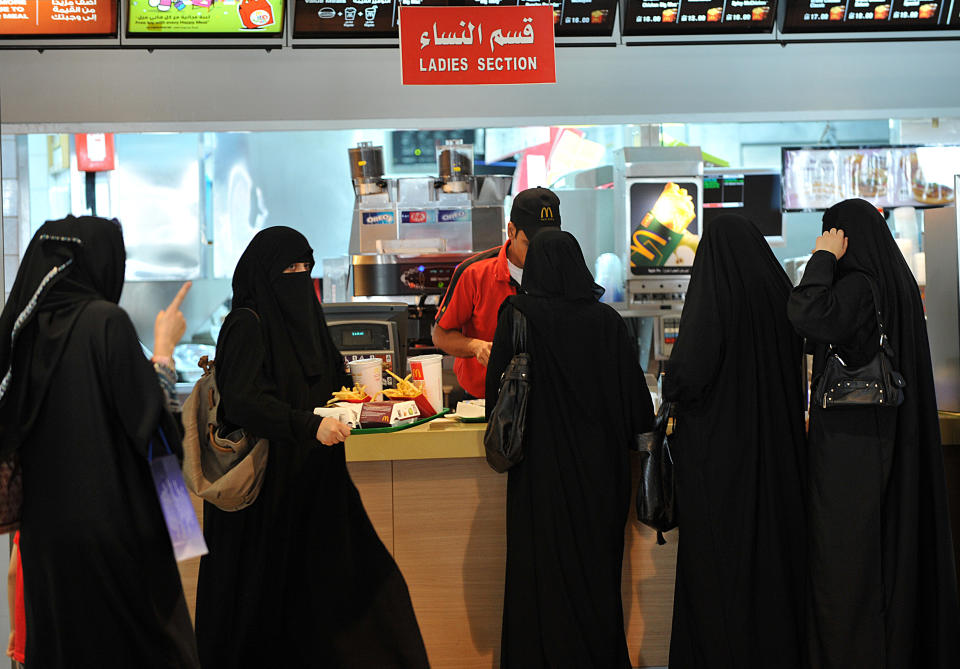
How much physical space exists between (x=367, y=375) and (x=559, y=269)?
0.80m

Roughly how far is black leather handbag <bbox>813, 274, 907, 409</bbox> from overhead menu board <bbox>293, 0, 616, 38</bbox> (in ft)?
9.39

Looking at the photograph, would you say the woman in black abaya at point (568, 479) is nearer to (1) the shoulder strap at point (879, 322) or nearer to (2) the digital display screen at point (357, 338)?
(1) the shoulder strap at point (879, 322)

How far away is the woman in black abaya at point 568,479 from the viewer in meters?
2.92

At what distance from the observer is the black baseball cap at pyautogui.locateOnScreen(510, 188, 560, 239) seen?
3.82 m

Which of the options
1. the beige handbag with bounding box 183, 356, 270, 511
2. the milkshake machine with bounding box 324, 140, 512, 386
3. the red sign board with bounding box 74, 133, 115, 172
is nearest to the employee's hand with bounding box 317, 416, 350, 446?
the beige handbag with bounding box 183, 356, 270, 511

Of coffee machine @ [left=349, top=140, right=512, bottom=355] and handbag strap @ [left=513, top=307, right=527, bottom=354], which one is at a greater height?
coffee machine @ [left=349, top=140, right=512, bottom=355]

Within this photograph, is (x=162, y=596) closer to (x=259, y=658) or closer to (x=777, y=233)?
(x=259, y=658)

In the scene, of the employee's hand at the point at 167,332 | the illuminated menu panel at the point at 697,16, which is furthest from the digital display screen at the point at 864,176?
the employee's hand at the point at 167,332

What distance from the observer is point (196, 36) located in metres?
4.99

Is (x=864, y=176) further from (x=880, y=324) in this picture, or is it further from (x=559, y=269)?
(x=559, y=269)

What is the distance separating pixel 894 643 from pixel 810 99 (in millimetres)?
3517

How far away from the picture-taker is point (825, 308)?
269 cm

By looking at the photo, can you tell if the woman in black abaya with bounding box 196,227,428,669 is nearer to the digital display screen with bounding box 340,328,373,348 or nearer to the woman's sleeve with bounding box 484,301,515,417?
the woman's sleeve with bounding box 484,301,515,417

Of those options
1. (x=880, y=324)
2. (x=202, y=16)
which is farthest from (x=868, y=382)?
(x=202, y=16)
